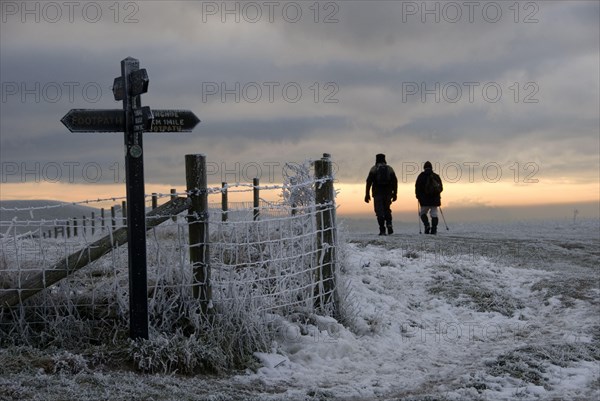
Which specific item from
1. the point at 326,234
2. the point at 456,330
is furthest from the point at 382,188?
the point at 326,234

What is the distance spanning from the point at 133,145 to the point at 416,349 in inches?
166

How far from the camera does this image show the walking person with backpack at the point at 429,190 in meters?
19.1

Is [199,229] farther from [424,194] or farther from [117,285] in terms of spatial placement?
[424,194]

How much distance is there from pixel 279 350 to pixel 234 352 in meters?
0.57

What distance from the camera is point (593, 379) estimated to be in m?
7.47

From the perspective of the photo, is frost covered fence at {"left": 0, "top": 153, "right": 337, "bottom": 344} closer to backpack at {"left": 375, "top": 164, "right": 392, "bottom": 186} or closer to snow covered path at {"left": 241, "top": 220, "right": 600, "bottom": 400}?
snow covered path at {"left": 241, "top": 220, "right": 600, "bottom": 400}

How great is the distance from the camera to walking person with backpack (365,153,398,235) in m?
18.4

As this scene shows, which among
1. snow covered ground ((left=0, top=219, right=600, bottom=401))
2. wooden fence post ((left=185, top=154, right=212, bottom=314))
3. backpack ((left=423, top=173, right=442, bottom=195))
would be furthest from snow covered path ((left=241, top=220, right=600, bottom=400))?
backpack ((left=423, top=173, right=442, bottom=195))

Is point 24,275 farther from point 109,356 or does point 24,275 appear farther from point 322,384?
point 322,384

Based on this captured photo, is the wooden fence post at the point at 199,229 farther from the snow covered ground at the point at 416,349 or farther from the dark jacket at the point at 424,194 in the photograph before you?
A: the dark jacket at the point at 424,194

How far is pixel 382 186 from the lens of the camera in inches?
731

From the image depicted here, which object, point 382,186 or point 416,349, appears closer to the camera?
point 416,349

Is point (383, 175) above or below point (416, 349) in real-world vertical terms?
above

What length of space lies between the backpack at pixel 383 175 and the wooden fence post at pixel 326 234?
8.88m
